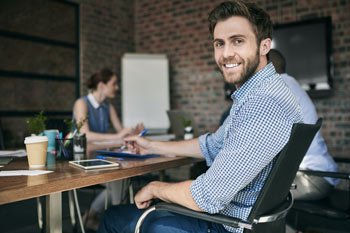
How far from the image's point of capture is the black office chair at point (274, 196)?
1054mm

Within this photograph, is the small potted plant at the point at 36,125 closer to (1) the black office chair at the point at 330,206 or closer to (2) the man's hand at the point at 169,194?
(2) the man's hand at the point at 169,194

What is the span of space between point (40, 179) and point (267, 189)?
2.56ft

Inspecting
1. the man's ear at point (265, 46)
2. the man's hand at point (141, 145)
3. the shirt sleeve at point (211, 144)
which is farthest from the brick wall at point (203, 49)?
the man's ear at point (265, 46)

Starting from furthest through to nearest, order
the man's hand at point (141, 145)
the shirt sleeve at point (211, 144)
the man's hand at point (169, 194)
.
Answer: the man's hand at point (141, 145) < the shirt sleeve at point (211, 144) < the man's hand at point (169, 194)

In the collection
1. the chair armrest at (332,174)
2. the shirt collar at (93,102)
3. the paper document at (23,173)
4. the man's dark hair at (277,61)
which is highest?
the man's dark hair at (277,61)

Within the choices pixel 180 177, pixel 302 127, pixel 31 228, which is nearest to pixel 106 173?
pixel 302 127

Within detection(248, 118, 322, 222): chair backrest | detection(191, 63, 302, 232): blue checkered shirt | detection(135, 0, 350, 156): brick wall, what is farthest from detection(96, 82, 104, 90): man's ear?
detection(248, 118, 322, 222): chair backrest

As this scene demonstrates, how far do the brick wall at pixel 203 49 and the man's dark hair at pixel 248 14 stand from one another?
3.27 m

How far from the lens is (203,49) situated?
535 cm

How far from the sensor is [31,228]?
2.91 m

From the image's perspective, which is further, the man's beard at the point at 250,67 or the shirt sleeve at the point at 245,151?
the man's beard at the point at 250,67

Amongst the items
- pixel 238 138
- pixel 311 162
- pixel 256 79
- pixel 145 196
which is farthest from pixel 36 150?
pixel 311 162

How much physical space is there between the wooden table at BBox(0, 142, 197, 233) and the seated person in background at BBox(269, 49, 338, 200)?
97 centimetres

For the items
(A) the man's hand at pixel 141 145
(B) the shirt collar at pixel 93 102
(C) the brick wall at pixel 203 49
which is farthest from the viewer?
(C) the brick wall at pixel 203 49
